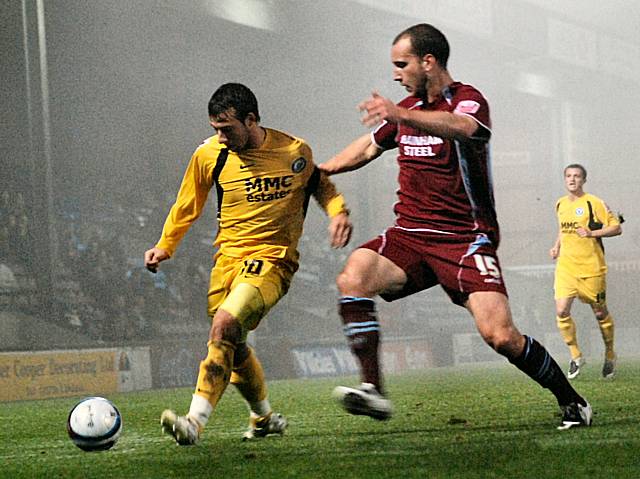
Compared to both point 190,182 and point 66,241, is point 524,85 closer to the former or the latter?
point 66,241

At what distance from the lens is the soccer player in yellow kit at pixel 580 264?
11.2 metres

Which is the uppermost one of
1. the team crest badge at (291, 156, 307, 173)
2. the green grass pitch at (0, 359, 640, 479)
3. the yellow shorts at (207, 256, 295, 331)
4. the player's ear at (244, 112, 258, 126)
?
the player's ear at (244, 112, 258, 126)

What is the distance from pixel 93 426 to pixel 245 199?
132 cm

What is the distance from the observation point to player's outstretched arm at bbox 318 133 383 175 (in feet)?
18.7

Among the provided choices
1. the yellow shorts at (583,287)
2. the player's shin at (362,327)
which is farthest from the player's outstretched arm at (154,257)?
the yellow shorts at (583,287)

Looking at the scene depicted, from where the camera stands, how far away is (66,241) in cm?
1741

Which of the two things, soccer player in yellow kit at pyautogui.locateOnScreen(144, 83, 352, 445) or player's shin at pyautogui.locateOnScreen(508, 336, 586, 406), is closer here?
player's shin at pyautogui.locateOnScreen(508, 336, 586, 406)

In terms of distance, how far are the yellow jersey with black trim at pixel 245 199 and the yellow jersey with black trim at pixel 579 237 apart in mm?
6079

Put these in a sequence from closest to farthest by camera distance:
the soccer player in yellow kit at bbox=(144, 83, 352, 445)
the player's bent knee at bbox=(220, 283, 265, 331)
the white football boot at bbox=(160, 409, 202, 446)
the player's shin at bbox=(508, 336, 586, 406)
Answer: the white football boot at bbox=(160, 409, 202, 446) → the player's bent knee at bbox=(220, 283, 265, 331) → the player's shin at bbox=(508, 336, 586, 406) → the soccer player in yellow kit at bbox=(144, 83, 352, 445)

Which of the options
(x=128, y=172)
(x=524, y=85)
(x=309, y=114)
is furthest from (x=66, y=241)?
(x=524, y=85)

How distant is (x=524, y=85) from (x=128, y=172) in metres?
12.6

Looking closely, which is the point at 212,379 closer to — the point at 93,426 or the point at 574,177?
the point at 93,426

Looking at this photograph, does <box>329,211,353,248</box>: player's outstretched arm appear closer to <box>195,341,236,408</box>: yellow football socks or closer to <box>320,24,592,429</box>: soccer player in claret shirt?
<box>320,24,592,429</box>: soccer player in claret shirt

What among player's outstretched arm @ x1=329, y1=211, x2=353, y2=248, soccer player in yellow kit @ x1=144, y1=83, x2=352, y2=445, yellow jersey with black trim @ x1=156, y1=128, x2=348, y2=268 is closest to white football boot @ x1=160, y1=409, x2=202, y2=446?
soccer player in yellow kit @ x1=144, y1=83, x2=352, y2=445
